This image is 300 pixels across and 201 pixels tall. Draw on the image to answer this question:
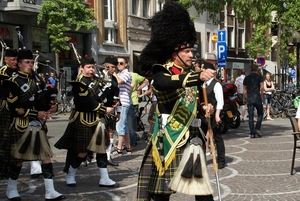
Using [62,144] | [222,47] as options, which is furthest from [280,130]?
[62,144]

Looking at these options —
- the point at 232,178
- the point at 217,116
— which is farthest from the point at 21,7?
the point at 232,178

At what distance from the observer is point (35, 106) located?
6.51 m

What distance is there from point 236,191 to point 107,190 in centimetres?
180

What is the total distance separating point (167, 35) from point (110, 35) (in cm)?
2828

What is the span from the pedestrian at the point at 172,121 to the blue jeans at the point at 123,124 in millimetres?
5724

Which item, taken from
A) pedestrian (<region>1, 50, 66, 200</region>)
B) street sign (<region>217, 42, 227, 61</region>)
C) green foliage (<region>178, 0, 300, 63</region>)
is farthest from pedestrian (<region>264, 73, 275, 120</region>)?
pedestrian (<region>1, 50, 66, 200</region>)

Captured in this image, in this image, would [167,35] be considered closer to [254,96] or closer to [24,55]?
[24,55]

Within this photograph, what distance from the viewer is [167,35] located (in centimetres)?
442

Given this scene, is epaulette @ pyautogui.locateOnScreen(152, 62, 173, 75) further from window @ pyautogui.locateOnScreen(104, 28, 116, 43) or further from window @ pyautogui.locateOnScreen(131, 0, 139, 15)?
window @ pyautogui.locateOnScreen(131, 0, 139, 15)

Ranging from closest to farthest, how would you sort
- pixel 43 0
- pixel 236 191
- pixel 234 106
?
1. pixel 236 191
2. pixel 234 106
3. pixel 43 0

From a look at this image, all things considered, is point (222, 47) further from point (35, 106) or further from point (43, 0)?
point (35, 106)

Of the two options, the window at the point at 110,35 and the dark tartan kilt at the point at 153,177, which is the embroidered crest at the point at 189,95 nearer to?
the dark tartan kilt at the point at 153,177

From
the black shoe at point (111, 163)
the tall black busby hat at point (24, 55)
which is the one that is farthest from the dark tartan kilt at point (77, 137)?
the black shoe at point (111, 163)

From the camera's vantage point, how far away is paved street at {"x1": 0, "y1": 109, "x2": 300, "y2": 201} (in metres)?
6.75
